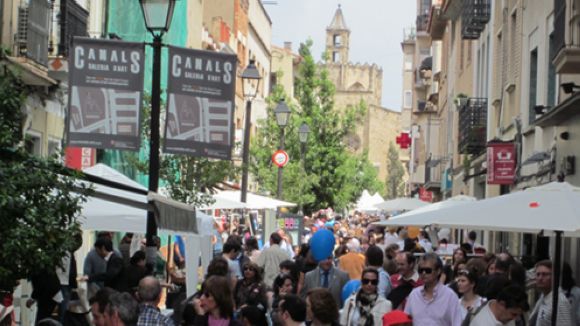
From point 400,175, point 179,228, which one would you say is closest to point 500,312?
point 179,228

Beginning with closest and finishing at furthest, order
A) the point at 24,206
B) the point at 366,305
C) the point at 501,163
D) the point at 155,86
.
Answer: the point at 24,206, the point at 366,305, the point at 155,86, the point at 501,163

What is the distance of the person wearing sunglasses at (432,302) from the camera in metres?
11.8

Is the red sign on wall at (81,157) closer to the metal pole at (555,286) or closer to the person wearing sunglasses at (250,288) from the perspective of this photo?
the person wearing sunglasses at (250,288)

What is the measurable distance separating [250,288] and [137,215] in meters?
2.42

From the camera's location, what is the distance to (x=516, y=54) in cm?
2808

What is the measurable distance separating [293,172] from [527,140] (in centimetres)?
2424

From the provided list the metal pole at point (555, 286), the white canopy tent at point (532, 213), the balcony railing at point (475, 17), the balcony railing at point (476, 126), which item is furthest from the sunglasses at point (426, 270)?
the balcony railing at point (475, 17)

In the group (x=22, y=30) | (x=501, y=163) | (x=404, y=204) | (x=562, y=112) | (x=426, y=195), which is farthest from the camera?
(x=426, y=195)

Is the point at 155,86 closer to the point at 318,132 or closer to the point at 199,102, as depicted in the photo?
the point at 199,102

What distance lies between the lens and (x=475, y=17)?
1379 inches

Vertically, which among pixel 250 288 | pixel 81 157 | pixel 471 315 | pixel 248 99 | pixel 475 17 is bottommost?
pixel 250 288

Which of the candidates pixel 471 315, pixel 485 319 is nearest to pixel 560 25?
pixel 471 315

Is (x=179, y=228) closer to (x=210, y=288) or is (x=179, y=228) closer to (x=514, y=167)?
(x=210, y=288)

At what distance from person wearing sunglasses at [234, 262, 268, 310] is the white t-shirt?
3595mm
